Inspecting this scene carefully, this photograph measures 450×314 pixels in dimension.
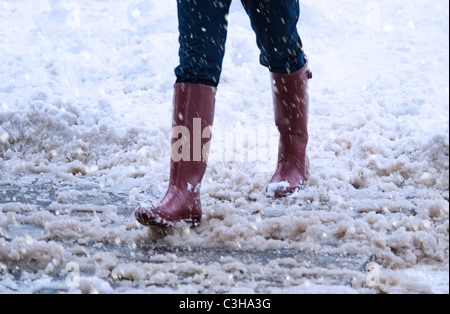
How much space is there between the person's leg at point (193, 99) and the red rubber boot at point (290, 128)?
0.45 meters

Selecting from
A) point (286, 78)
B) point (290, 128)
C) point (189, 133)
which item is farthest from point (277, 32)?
point (189, 133)

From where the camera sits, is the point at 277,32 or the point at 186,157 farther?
the point at 277,32

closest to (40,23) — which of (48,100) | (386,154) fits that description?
(48,100)

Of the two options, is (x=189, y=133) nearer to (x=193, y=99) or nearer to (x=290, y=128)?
(x=193, y=99)

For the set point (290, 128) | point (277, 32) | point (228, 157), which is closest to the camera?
point (277, 32)

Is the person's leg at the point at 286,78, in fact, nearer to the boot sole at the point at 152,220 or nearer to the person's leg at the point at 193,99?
the person's leg at the point at 193,99

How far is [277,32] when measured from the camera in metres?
2.36

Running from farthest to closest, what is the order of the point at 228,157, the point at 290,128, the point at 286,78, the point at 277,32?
1. the point at 228,157
2. the point at 290,128
3. the point at 286,78
4. the point at 277,32

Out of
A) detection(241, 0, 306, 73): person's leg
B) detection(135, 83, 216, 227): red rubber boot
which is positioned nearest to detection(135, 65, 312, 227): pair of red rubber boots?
detection(135, 83, 216, 227): red rubber boot

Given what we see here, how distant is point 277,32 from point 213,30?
0.36m

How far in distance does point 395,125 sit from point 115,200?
1637 millimetres

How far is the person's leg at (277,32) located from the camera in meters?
2.31

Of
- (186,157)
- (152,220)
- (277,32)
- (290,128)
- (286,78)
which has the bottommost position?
(152,220)
